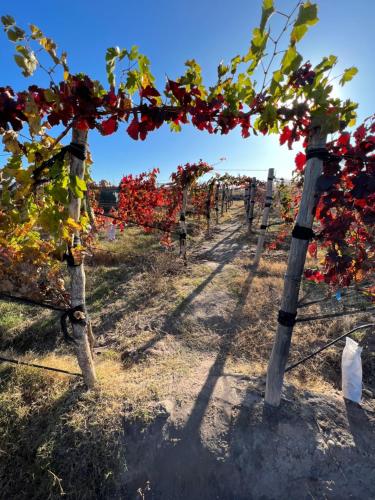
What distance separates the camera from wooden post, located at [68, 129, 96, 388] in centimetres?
189

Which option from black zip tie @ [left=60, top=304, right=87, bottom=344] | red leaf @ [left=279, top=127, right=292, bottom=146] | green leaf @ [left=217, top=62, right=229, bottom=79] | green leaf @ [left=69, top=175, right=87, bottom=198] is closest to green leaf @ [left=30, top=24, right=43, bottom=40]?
green leaf @ [left=69, top=175, right=87, bottom=198]

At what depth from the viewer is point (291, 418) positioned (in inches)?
91.6

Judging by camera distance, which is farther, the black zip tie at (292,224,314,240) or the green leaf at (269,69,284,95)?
the black zip tie at (292,224,314,240)

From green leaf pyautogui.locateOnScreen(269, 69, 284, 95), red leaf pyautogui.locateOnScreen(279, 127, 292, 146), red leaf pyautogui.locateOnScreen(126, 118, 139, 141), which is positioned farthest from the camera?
red leaf pyautogui.locateOnScreen(279, 127, 292, 146)

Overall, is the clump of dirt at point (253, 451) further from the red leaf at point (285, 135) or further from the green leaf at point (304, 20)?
the green leaf at point (304, 20)

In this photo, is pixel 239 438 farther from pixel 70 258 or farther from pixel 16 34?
pixel 16 34

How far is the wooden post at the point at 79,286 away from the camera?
1.89m

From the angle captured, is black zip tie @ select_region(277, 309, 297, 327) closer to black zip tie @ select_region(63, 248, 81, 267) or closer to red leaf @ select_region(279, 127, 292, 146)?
red leaf @ select_region(279, 127, 292, 146)

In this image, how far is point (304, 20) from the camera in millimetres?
1166

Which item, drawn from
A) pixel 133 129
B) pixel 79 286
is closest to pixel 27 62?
pixel 133 129

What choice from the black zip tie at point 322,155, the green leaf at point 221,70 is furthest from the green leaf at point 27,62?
the black zip tie at point 322,155

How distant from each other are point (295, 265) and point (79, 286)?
5.80ft

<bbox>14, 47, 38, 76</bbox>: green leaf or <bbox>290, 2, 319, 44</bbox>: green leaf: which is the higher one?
<bbox>290, 2, 319, 44</bbox>: green leaf

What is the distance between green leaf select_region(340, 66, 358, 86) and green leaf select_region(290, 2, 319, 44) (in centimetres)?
37
